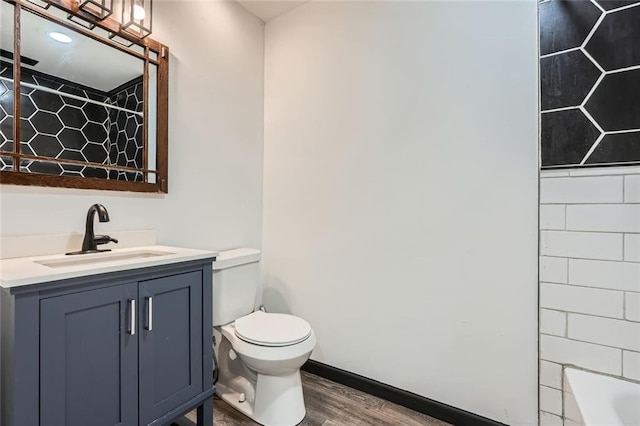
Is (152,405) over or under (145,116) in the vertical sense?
under

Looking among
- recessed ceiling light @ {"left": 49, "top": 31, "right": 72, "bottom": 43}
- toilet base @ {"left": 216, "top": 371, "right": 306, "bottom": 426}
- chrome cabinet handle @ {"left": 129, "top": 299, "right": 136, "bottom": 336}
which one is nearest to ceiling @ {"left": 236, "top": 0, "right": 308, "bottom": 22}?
recessed ceiling light @ {"left": 49, "top": 31, "right": 72, "bottom": 43}

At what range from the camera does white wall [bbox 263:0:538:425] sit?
1.45 meters

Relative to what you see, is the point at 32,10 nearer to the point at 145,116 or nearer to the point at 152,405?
the point at 145,116

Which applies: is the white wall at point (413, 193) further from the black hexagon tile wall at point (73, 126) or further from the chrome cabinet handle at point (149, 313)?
the chrome cabinet handle at point (149, 313)

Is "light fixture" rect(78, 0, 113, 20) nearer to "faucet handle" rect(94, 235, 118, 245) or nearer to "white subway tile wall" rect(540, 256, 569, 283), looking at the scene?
"faucet handle" rect(94, 235, 118, 245)

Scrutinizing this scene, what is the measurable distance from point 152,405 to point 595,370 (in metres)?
1.75

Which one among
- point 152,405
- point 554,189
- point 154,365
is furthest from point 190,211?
point 554,189

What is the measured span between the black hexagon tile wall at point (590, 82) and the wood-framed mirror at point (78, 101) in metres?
1.86

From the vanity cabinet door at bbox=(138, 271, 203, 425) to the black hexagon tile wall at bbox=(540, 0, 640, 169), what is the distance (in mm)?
1654

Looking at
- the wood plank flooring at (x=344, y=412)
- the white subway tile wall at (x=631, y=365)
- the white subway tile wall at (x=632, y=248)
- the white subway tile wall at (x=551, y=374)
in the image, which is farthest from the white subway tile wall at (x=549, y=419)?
the white subway tile wall at (x=632, y=248)

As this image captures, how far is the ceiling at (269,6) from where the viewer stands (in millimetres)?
2123

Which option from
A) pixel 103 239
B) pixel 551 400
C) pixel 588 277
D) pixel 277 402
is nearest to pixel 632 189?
pixel 588 277

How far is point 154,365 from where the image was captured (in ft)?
4.02

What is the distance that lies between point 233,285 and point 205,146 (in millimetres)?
860
